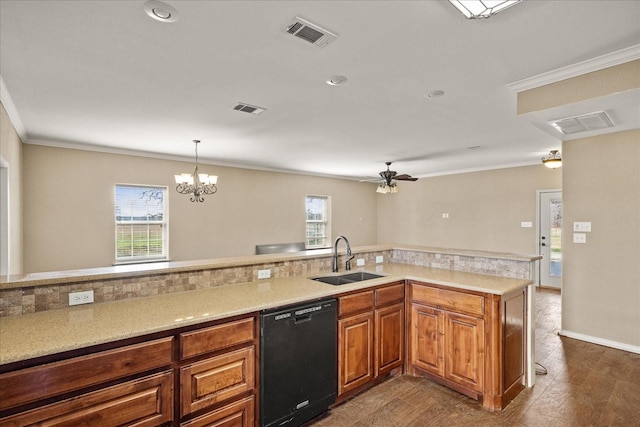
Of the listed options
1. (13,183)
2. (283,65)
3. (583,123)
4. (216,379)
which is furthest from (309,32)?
(13,183)

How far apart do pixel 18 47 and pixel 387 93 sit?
2634 mm

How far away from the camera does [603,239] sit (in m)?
3.81

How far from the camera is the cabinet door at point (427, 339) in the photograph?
2777 millimetres

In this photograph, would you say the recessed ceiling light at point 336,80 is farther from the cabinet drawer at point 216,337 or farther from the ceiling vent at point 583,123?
the ceiling vent at point 583,123

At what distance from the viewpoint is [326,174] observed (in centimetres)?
827

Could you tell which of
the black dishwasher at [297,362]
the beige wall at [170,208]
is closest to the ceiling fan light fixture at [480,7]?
the black dishwasher at [297,362]

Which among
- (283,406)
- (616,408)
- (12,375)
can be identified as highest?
(12,375)

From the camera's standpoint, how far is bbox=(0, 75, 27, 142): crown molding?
109 inches

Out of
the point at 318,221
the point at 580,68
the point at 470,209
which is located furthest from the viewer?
the point at 318,221

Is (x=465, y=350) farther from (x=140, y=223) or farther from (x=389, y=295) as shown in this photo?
(x=140, y=223)

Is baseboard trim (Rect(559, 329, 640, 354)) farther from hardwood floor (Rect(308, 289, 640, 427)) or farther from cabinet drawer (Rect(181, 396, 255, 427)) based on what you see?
cabinet drawer (Rect(181, 396, 255, 427))

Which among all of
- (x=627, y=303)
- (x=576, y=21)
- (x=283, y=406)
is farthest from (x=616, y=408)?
(x=576, y=21)

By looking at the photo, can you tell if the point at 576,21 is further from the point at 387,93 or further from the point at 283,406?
the point at 283,406

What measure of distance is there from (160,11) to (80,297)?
171cm
